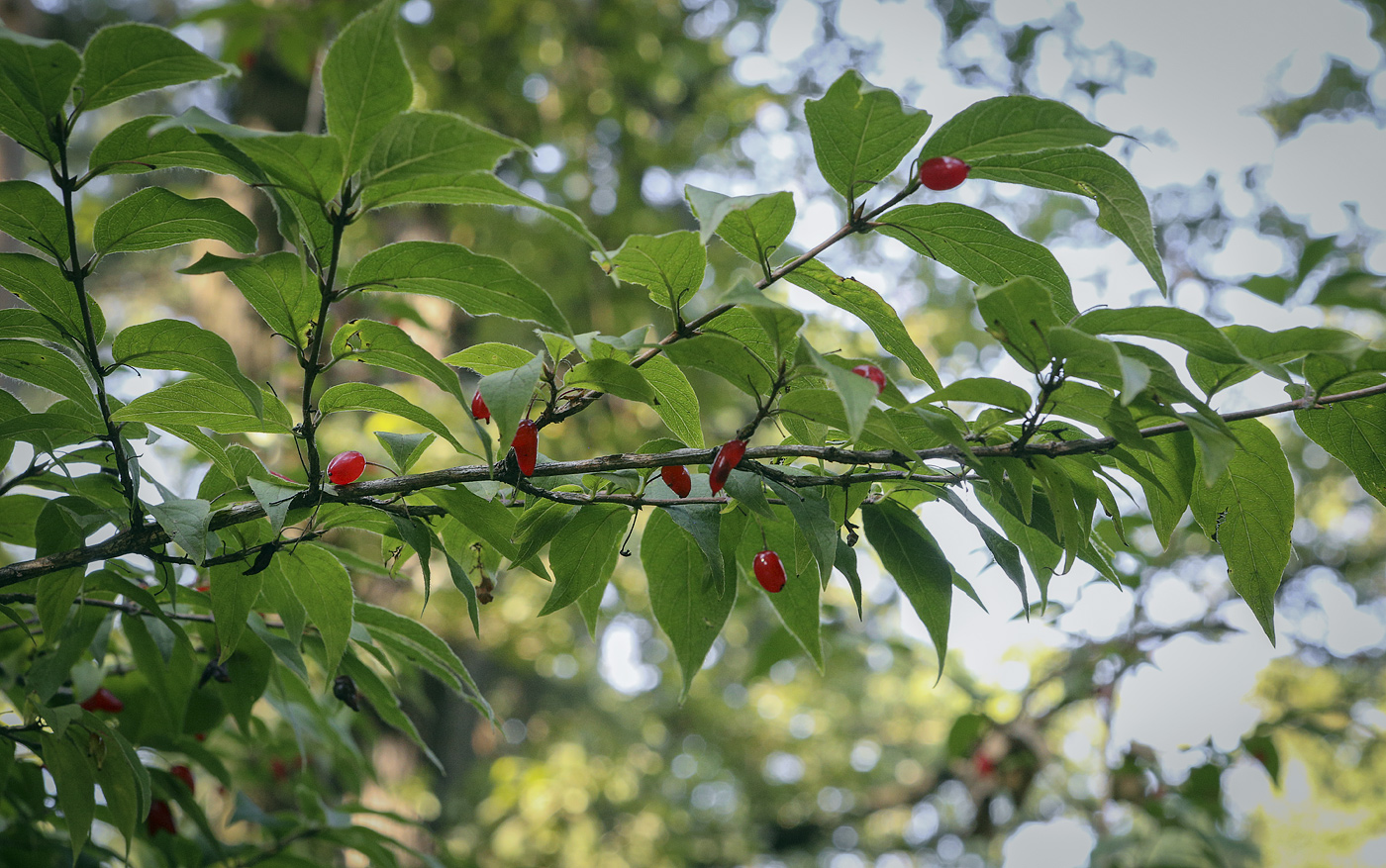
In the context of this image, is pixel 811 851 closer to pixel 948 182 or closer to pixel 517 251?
pixel 517 251

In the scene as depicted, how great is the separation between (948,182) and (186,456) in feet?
9.70

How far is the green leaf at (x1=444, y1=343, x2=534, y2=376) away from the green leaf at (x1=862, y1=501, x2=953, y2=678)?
368 millimetres

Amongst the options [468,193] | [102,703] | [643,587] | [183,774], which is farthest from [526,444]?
[643,587]

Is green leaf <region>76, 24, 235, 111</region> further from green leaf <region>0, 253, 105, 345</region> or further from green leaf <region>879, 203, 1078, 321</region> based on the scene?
green leaf <region>879, 203, 1078, 321</region>

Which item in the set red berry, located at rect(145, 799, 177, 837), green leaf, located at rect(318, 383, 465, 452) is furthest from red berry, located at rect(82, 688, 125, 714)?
green leaf, located at rect(318, 383, 465, 452)

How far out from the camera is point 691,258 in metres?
0.70

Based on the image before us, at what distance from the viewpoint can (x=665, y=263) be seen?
2.30ft

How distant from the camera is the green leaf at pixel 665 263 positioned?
683 mm

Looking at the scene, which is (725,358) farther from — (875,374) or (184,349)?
(184,349)

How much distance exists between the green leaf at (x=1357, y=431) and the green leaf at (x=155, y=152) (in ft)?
2.96

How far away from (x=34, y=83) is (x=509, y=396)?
1.22ft

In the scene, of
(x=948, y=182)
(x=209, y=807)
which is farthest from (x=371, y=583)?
(x=948, y=182)

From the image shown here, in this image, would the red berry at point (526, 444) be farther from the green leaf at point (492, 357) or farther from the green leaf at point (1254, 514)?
the green leaf at point (1254, 514)

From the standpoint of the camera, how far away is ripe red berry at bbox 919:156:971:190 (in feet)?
2.39
